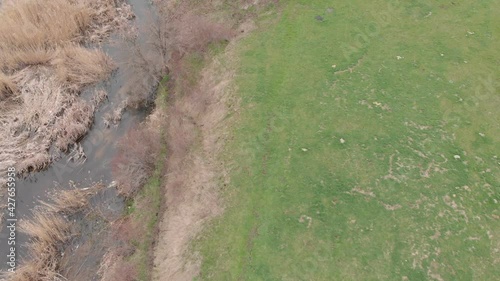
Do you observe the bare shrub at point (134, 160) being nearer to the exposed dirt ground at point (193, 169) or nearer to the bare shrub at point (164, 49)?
the exposed dirt ground at point (193, 169)

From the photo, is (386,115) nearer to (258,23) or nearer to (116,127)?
(258,23)

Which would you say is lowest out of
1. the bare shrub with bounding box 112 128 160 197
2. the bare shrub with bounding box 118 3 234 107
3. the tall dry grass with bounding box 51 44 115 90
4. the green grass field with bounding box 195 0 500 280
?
the green grass field with bounding box 195 0 500 280

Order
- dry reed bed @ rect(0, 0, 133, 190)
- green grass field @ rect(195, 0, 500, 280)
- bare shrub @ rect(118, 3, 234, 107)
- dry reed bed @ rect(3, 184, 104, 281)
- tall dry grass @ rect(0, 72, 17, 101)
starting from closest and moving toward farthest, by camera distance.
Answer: green grass field @ rect(195, 0, 500, 280) < dry reed bed @ rect(3, 184, 104, 281) < dry reed bed @ rect(0, 0, 133, 190) < tall dry grass @ rect(0, 72, 17, 101) < bare shrub @ rect(118, 3, 234, 107)

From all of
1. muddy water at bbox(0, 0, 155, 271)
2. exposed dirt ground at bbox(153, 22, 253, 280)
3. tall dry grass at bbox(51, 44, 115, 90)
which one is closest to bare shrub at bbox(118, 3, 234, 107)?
muddy water at bbox(0, 0, 155, 271)

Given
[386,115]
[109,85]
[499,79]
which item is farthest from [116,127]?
[499,79]

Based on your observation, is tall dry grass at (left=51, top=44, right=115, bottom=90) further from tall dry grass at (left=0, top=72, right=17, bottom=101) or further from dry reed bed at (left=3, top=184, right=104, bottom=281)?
dry reed bed at (left=3, top=184, right=104, bottom=281)

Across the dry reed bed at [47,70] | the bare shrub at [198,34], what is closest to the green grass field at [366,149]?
the bare shrub at [198,34]
